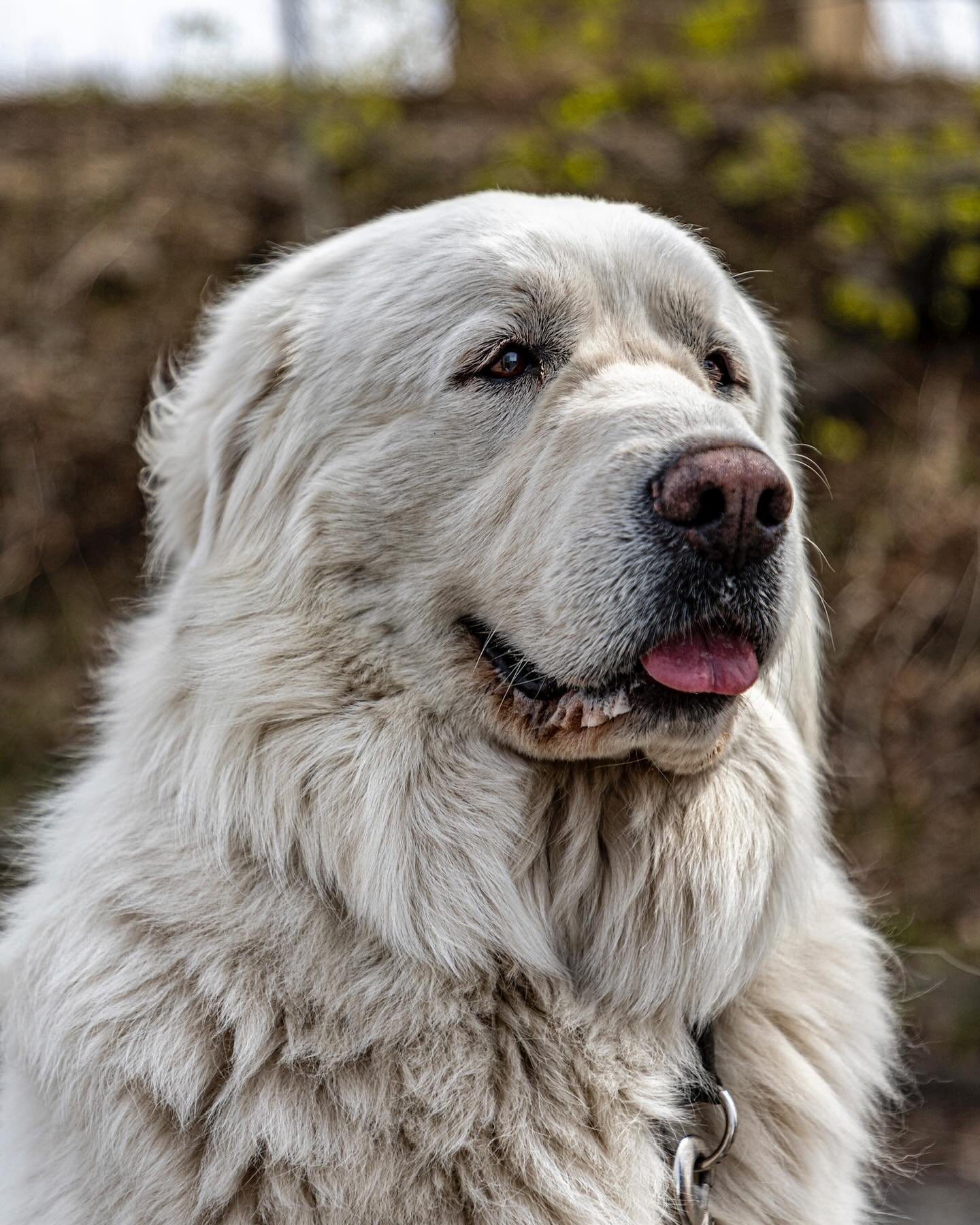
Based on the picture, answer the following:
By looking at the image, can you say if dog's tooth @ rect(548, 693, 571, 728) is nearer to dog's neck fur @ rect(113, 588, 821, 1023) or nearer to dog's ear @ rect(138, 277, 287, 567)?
dog's neck fur @ rect(113, 588, 821, 1023)

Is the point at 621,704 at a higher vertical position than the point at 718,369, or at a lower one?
lower

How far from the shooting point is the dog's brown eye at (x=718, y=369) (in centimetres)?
303

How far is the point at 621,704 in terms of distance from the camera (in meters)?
2.45

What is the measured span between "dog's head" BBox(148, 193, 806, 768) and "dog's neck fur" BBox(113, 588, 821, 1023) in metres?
0.10

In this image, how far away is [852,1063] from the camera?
282 centimetres

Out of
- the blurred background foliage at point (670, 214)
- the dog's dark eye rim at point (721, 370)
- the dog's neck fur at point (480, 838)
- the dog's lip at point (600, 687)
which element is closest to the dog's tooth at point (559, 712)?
the dog's lip at point (600, 687)

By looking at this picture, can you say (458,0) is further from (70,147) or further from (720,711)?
(720,711)

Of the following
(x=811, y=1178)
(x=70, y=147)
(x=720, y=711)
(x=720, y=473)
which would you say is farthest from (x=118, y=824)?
(x=70, y=147)

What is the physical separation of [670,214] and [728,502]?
6188mm

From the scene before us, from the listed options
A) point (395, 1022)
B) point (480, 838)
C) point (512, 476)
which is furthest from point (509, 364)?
point (395, 1022)

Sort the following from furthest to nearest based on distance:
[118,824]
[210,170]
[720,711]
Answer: [210,170] < [118,824] < [720,711]

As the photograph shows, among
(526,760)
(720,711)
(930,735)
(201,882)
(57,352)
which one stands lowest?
(930,735)

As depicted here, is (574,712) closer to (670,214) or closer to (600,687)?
(600,687)

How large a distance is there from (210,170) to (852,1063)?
25.0ft
